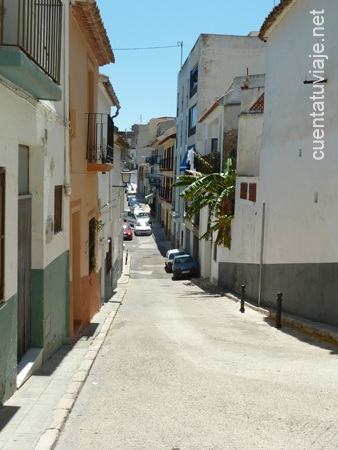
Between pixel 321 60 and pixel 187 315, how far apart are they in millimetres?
6955

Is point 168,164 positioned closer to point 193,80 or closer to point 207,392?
point 193,80

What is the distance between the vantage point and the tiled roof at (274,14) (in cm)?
1385

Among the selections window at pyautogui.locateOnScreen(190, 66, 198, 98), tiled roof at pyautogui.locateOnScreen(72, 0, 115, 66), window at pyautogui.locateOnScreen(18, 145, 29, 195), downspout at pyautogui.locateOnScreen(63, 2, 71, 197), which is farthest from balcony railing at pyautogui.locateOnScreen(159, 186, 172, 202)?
window at pyautogui.locateOnScreen(18, 145, 29, 195)

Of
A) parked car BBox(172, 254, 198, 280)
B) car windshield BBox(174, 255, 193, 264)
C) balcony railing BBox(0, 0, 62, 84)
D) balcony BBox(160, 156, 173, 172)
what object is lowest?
parked car BBox(172, 254, 198, 280)

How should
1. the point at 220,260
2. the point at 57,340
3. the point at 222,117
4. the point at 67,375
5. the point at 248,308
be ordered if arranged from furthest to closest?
the point at 222,117
the point at 220,260
the point at 248,308
the point at 57,340
the point at 67,375

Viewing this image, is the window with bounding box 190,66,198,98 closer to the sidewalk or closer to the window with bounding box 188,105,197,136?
the window with bounding box 188,105,197,136

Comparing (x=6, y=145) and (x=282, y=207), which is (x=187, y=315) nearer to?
(x=282, y=207)

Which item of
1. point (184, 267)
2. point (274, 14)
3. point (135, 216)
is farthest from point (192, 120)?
point (274, 14)

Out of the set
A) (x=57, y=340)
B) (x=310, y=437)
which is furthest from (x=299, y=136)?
(x=310, y=437)

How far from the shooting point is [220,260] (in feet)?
84.6

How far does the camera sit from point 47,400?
6.88 metres

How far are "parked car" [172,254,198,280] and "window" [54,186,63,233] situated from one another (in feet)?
71.8

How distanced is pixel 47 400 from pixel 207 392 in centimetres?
189

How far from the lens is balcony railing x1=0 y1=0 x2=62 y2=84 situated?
6871 millimetres
